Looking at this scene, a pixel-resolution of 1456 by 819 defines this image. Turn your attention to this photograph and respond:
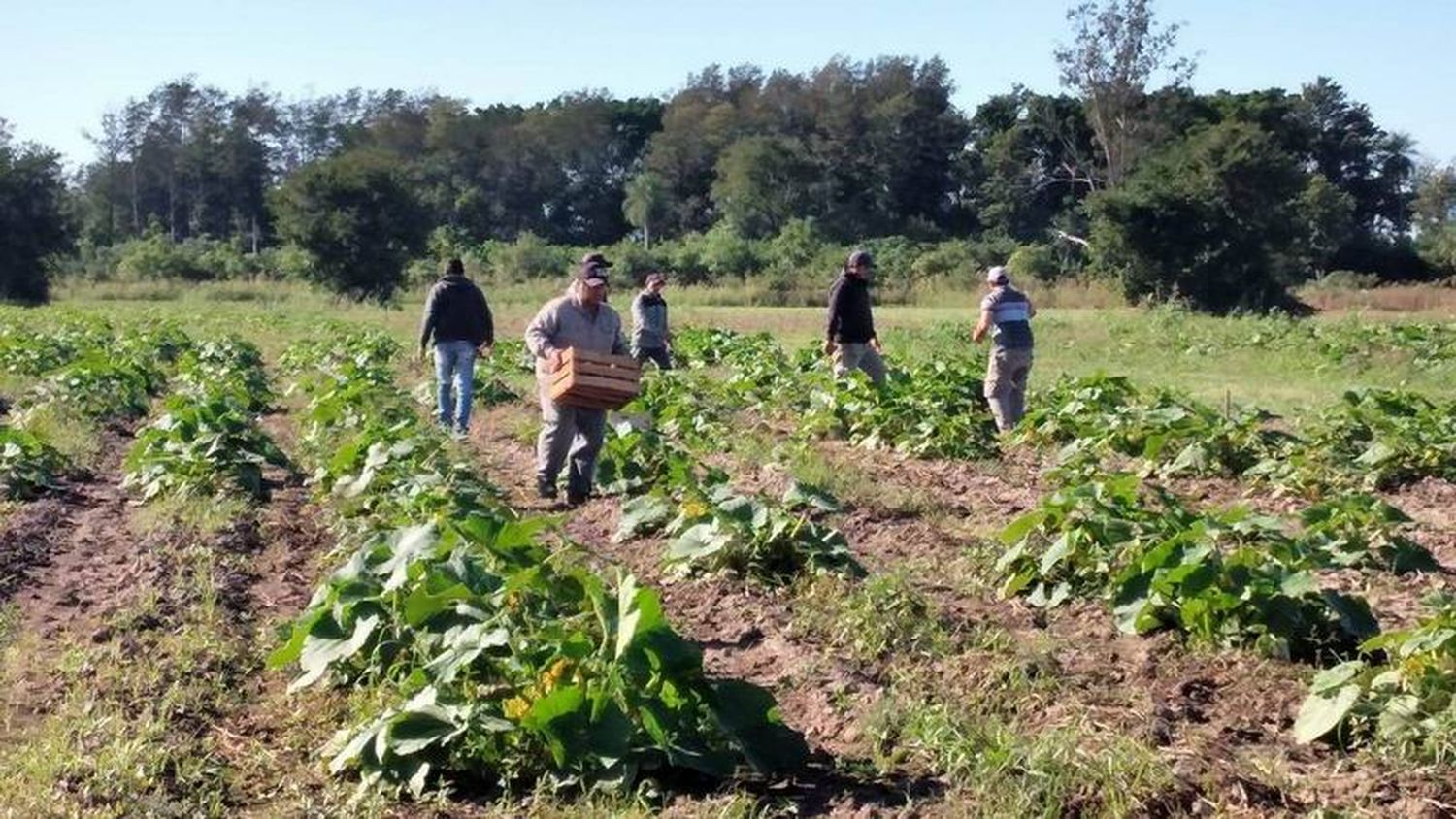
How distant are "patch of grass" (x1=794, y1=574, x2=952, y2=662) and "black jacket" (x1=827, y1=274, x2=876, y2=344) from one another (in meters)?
7.25

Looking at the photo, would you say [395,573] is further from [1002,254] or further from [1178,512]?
[1002,254]

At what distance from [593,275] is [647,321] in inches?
278

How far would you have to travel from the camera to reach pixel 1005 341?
44.5 feet

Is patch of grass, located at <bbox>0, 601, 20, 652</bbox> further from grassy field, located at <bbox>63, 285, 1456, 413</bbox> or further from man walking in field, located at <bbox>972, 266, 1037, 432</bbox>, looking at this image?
grassy field, located at <bbox>63, 285, 1456, 413</bbox>

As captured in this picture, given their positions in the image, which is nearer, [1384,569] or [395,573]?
[395,573]

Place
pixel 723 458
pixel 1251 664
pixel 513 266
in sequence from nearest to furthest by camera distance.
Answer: pixel 1251 664, pixel 723 458, pixel 513 266

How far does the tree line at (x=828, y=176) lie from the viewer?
39875mm

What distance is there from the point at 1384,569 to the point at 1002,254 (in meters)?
51.2

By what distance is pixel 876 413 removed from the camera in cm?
1334

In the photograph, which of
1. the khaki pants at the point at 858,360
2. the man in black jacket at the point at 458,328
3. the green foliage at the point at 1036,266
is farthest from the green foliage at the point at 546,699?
the green foliage at the point at 1036,266

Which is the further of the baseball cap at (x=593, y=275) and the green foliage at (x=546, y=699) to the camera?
the baseball cap at (x=593, y=275)

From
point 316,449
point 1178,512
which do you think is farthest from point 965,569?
point 316,449

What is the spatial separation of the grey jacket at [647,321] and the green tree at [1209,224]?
77.7ft

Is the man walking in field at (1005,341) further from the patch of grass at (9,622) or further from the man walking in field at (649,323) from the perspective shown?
the patch of grass at (9,622)
